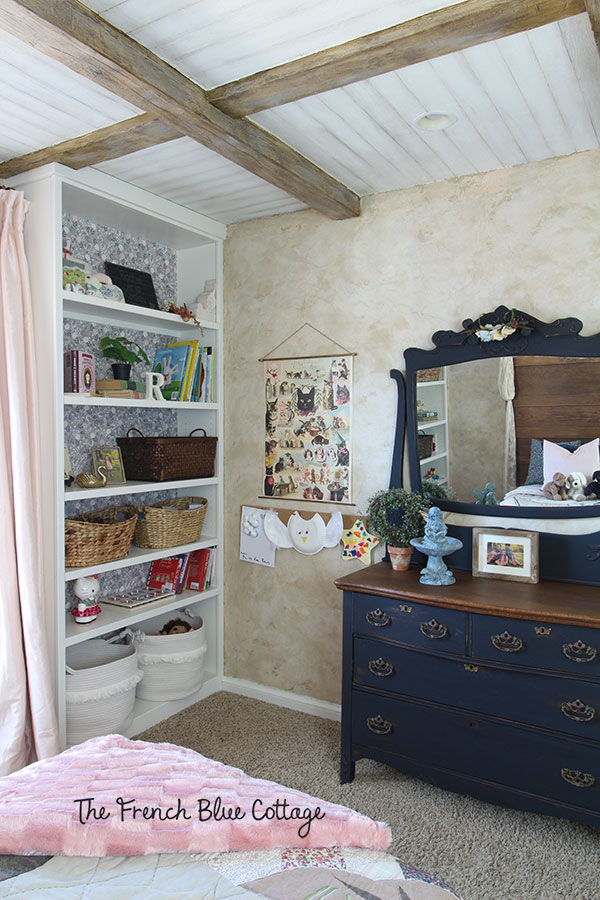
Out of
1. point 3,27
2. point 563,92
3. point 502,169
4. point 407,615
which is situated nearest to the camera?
point 3,27

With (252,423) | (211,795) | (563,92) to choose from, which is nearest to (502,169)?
(563,92)

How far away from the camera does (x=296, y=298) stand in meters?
3.24

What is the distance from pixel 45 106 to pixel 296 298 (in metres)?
1.43

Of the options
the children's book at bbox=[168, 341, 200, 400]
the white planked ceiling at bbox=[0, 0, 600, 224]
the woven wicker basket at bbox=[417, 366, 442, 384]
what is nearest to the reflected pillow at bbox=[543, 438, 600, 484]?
the woven wicker basket at bbox=[417, 366, 442, 384]

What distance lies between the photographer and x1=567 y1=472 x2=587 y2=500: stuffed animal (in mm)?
2490

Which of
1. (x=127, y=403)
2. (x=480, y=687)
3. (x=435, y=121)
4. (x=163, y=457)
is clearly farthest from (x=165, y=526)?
(x=435, y=121)

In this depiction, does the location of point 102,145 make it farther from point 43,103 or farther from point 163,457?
point 163,457

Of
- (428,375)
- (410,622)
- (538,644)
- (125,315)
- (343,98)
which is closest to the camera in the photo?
(343,98)

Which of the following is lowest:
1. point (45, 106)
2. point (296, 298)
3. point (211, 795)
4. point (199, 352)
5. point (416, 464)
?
point (211, 795)

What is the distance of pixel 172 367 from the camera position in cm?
337

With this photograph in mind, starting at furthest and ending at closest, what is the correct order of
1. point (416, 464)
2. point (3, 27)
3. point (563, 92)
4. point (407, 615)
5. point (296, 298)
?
point (296, 298) → point (416, 464) → point (407, 615) → point (563, 92) → point (3, 27)

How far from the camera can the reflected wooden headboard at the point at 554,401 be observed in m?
2.46

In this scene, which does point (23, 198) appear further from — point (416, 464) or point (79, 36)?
point (416, 464)

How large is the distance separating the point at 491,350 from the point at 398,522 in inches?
31.8
